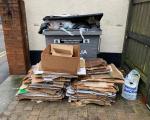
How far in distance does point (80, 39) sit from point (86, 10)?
3.43 feet

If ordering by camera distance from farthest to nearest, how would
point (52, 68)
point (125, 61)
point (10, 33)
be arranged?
point (125, 61), point (10, 33), point (52, 68)

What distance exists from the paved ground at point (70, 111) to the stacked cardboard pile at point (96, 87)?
5.0 inches

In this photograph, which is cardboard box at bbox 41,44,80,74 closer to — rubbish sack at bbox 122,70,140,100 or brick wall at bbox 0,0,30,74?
rubbish sack at bbox 122,70,140,100

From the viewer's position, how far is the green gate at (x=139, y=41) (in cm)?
334

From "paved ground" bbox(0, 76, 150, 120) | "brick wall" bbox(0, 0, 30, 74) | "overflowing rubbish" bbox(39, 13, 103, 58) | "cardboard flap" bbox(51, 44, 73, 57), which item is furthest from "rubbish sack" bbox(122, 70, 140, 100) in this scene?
"brick wall" bbox(0, 0, 30, 74)

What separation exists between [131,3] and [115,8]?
36 cm

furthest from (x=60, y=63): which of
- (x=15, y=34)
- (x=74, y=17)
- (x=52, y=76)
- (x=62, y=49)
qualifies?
(x=15, y=34)

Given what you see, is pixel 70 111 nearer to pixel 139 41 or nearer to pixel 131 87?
pixel 131 87

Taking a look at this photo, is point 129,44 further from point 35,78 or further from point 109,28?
point 35,78

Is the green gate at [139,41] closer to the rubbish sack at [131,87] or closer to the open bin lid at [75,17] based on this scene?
the rubbish sack at [131,87]

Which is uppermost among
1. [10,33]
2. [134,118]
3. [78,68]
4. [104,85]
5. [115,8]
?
[115,8]

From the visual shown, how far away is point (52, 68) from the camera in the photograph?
3135 millimetres

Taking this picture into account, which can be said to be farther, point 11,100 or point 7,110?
point 11,100

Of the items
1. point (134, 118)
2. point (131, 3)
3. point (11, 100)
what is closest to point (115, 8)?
point (131, 3)
